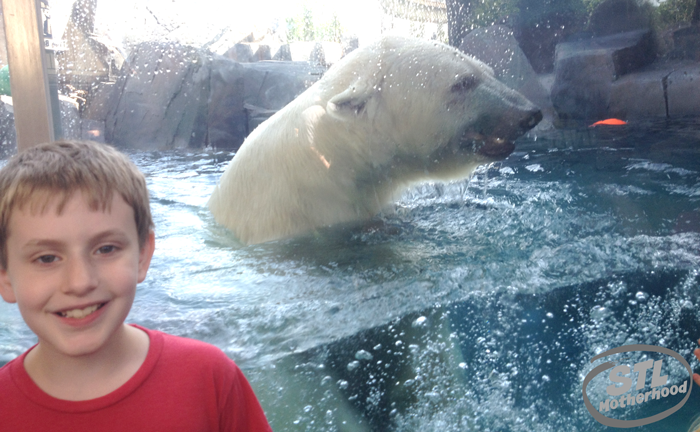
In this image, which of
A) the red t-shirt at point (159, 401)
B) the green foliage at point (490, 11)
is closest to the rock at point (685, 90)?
the green foliage at point (490, 11)

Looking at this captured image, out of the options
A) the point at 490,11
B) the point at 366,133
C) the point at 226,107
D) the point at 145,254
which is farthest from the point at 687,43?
the point at 145,254

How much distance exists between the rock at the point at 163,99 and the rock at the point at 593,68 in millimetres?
3653

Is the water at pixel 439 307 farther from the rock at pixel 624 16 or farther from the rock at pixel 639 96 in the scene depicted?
the rock at pixel 639 96

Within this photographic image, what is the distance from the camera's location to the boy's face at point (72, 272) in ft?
2.40

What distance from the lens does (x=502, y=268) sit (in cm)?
170

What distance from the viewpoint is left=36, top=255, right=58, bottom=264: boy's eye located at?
748mm

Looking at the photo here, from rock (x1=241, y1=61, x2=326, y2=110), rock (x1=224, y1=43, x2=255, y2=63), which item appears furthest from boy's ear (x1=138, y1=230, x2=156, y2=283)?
rock (x1=224, y1=43, x2=255, y2=63)

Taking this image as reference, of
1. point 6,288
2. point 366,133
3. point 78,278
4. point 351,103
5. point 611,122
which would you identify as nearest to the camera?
point 78,278

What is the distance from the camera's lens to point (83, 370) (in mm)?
806

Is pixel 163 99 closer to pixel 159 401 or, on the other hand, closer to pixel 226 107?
pixel 226 107

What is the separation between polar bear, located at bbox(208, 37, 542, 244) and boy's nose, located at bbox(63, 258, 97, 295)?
1.54 m

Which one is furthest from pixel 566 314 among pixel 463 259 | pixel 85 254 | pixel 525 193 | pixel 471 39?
pixel 471 39

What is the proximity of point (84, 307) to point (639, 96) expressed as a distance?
191 inches

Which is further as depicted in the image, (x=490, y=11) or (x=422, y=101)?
(x=490, y=11)
